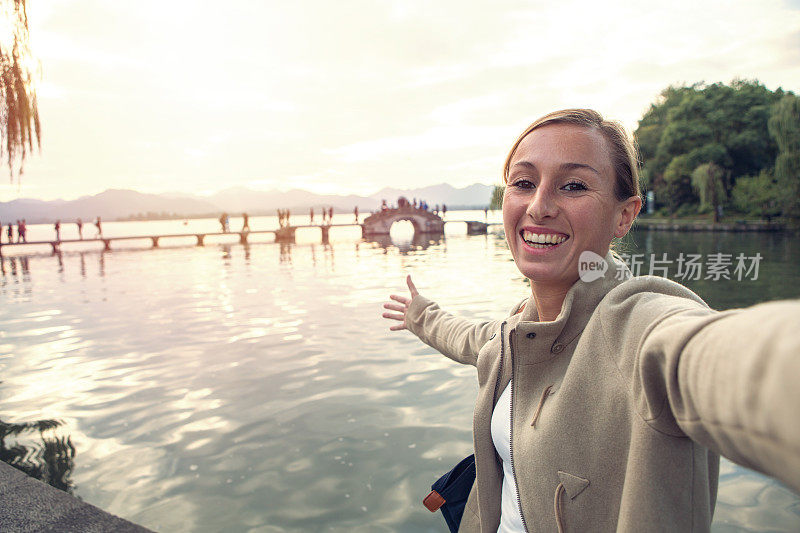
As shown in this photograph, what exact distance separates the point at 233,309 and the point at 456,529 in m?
12.9

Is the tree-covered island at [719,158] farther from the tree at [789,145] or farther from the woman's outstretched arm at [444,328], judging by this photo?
the woman's outstretched arm at [444,328]

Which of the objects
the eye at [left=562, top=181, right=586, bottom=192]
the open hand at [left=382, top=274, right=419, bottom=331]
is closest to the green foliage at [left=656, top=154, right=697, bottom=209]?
the open hand at [left=382, top=274, right=419, bottom=331]

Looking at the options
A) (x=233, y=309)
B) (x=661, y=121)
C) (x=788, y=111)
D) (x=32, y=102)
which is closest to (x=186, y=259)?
(x=233, y=309)

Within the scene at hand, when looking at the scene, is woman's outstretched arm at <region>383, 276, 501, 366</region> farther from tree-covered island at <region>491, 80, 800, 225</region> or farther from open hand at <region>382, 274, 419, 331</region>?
tree-covered island at <region>491, 80, 800, 225</region>

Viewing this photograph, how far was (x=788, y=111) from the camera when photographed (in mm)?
30141

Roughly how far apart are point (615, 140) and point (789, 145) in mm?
37194

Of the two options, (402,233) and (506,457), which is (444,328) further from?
(402,233)

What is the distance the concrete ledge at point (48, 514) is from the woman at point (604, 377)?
230 cm

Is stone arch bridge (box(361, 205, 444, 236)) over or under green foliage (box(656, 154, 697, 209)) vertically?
under

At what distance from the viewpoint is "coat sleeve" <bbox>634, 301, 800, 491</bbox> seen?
573 mm

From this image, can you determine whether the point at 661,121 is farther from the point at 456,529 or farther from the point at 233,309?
the point at 456,529

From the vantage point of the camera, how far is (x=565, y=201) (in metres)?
1.58

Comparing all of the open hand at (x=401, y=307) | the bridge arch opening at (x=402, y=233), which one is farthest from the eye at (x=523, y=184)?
the bridge arch opening at (x=402, y=233)

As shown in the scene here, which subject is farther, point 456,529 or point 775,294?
point 775,294
